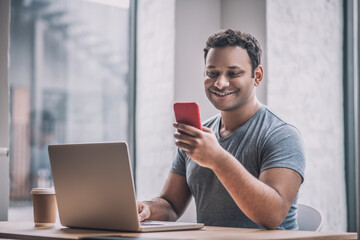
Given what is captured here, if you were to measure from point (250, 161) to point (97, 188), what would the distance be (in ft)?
2.00

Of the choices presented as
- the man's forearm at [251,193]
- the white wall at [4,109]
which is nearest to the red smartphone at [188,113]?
the man's forearm at [251,193]

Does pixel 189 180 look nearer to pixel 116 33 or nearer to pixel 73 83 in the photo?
pixel 73 83

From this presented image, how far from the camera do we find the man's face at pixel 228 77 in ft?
5.85

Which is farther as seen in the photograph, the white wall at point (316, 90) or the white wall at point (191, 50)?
the white wall at point (316, 90)

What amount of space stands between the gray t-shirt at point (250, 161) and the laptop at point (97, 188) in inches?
13.6

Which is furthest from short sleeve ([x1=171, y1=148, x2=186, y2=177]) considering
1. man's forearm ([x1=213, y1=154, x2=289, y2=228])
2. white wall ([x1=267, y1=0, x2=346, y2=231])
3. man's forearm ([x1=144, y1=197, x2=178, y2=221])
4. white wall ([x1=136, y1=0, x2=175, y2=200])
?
white wall ([x1=267, y1=0, x2=346, y2=231])

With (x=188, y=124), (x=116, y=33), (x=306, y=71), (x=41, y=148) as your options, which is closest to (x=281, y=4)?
(x=306, y=71)

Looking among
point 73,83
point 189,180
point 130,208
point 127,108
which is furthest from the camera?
point 127,108

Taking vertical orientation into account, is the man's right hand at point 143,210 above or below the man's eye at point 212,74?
below

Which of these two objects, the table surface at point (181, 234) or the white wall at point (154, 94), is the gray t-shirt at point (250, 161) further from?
the white wall at point (154, 94)

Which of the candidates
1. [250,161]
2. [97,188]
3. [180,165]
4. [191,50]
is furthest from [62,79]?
[97,188]

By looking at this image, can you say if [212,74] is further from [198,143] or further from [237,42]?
[198,143]

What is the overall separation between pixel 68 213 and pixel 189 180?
1.87ft

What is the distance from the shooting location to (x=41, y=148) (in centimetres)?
259
